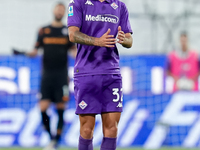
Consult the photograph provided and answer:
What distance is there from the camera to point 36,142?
799 centimetres

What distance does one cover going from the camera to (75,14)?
4152 mm

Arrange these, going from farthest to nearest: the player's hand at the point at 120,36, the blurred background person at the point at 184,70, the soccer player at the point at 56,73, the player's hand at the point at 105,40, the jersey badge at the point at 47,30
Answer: the blurred background person at the point at 184,70, the jersey badge at the point at 47,30, the soccer player at the point at 56,73, the player's hand at the point at 120,36, the player's hand at the point at 105,40

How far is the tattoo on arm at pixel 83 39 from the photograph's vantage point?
399 cm

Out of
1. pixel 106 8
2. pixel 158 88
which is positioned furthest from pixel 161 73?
pixel 106 8

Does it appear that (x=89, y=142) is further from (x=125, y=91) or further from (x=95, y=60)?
(x=125, y=91)

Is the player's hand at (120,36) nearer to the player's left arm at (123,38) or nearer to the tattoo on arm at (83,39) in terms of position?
the player's left arm at (123,38)

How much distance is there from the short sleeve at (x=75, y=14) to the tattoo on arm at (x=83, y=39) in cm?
11

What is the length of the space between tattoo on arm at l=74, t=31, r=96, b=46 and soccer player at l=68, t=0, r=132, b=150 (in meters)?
0.08

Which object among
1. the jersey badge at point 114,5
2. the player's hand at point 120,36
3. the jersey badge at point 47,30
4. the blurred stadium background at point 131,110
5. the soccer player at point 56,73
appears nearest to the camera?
the player's hand at point 120,36

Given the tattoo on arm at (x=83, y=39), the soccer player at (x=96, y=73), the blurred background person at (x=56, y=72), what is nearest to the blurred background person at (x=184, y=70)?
the blurred background person at (x=56, y=72)

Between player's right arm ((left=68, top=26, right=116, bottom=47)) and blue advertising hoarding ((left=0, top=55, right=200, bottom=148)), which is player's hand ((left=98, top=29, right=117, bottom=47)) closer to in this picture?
player's right arm ((left=68, top=26, right=116, bottom=47))

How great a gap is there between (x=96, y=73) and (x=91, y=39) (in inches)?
13.8

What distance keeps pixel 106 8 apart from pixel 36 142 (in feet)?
14.1

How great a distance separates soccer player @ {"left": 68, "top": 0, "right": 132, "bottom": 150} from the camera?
4.17m
